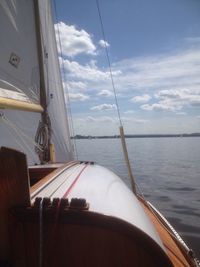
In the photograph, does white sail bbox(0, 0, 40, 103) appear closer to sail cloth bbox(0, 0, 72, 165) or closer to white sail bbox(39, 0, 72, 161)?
sail cloth bbox(0, 0, 72, 165)

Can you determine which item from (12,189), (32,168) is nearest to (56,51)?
(32,168)

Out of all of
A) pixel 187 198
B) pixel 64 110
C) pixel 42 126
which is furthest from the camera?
pixel 187 198

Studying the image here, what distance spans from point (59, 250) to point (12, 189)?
0.57 m

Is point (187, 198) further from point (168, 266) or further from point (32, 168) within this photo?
point (168, 266)

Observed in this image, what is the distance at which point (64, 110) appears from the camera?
8.03 meters

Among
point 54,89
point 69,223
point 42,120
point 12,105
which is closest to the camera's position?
point 69,223

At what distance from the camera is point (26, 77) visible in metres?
5.77

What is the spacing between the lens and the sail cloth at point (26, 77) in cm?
513

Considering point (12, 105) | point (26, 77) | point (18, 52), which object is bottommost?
point (12, 105)

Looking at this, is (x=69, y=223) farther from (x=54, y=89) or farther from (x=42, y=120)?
(x=54, y=89)

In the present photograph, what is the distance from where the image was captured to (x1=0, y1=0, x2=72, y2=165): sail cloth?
16.8 feet

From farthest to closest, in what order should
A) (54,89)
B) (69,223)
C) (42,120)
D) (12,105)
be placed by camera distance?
1. (54,89)
2. (42,120)
3. (12,105)
4. (69,223)

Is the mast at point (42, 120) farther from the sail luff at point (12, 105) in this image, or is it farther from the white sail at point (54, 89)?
the sail luff at point (12, 105)

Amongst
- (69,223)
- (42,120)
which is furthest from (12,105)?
(69,223)
